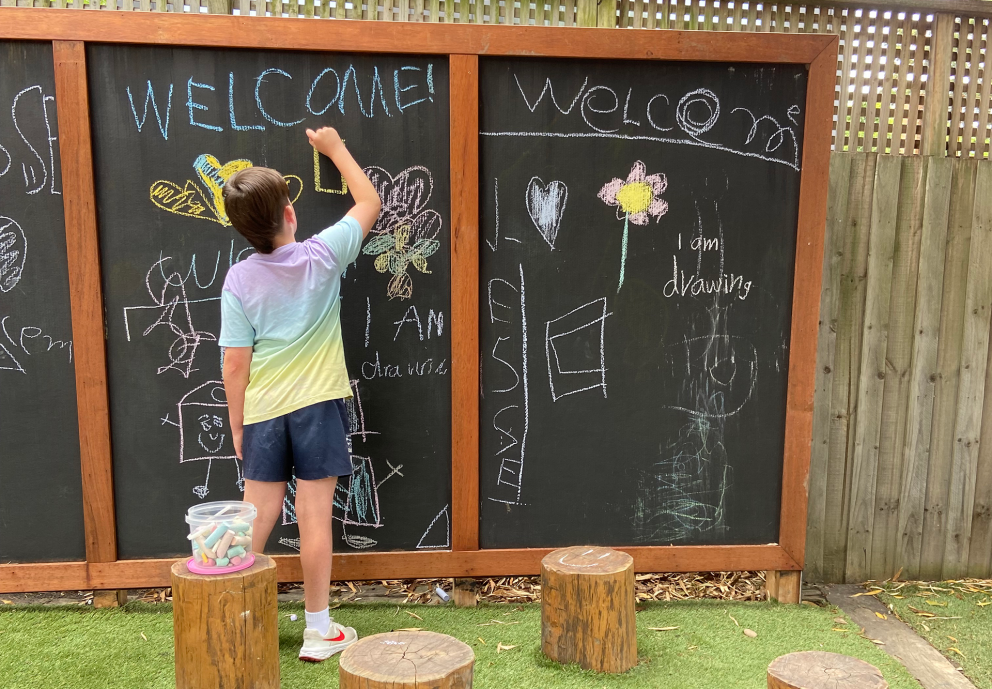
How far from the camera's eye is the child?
8.54 ft

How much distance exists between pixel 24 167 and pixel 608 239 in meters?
2.64

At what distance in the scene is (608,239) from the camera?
10.4ft

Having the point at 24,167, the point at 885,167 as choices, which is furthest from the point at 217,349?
the point at 885,167

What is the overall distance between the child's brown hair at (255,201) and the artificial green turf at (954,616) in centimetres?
340

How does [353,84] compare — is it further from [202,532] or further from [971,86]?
[971,86]

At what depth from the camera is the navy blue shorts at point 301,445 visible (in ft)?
8.79

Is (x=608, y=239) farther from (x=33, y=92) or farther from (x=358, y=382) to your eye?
(x=33, y=92)

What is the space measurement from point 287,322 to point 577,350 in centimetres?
135

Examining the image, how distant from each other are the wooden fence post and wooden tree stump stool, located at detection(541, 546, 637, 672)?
2.67 metres

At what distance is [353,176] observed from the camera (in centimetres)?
288

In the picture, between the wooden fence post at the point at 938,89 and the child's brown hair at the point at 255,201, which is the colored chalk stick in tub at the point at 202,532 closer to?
the child's brown hair at the point at 255,201

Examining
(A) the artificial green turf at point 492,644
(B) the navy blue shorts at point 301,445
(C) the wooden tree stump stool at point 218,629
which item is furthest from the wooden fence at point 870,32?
(C) the wooden tree stump stool at point 218,629

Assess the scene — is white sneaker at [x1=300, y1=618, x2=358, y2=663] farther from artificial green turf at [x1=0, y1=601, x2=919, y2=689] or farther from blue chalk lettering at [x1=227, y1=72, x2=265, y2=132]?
blue chalk lettering at [x1=227, y1=72, x2=265, y2=132]

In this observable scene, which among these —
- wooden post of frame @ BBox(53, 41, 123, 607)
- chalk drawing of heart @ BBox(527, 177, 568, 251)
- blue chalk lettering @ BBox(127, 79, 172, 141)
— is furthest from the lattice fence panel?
wooden post of frame @ BBox(53, 41, 123, 607)
